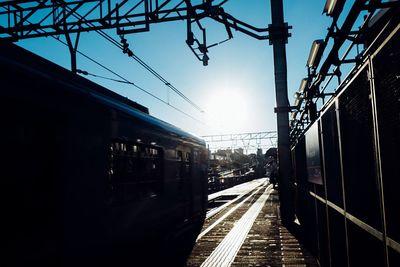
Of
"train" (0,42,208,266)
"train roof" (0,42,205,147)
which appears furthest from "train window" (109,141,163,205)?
"train roof" (0,42,205,147)

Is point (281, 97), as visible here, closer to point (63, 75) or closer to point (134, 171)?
point (134, 171)

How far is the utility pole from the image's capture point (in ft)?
37.5

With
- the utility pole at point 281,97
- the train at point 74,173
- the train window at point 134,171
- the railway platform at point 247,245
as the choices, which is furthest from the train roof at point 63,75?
the utility pole at point 281,97

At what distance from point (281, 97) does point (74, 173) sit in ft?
27.1

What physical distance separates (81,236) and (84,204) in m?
0.40

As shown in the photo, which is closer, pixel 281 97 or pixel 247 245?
pixel 247 245

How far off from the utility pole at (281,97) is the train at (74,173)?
4474 millimetres

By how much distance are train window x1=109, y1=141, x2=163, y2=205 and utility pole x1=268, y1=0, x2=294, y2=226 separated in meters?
4.89

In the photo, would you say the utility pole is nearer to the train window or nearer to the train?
the train

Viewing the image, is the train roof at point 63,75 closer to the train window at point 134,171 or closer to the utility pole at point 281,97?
the train window at point 134,171

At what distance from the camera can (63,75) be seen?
545cm

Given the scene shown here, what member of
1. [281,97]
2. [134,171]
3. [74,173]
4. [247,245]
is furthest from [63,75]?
[281,97]

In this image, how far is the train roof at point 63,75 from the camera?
4402 mm

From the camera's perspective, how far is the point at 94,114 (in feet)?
17.9
